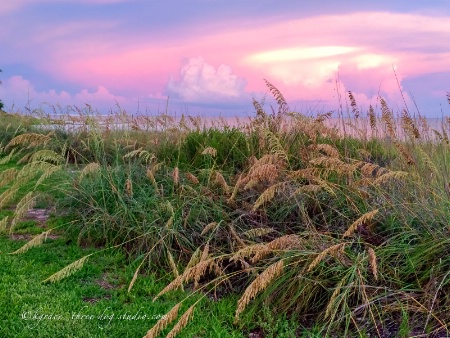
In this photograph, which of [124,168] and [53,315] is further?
[124,168]

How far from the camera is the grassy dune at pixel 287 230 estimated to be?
3.53 metres

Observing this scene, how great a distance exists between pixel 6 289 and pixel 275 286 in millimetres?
2362

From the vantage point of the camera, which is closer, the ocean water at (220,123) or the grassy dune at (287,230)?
the grassy dune at (287,230)

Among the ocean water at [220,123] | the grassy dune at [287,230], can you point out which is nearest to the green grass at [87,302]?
the grassy dune at [287,230]

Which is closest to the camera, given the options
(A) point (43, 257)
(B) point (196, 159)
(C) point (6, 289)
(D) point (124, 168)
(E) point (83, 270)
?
(C) point (6, 289)

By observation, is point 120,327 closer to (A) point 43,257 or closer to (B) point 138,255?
(B) point 138,255

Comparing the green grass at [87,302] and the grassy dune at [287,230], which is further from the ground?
the grassy dune at [287,230]

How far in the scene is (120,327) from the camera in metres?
3.68

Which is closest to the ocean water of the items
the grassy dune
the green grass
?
→ the grassy dune

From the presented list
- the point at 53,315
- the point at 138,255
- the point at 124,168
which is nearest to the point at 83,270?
the point at 138,255

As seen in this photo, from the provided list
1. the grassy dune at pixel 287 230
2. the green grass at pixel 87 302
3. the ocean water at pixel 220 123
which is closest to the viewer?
the grassy dune at pixel 287 230

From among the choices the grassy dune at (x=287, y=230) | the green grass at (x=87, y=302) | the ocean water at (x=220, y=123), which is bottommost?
the green grass at (x=87, y=302)

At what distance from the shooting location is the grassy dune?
353 cm

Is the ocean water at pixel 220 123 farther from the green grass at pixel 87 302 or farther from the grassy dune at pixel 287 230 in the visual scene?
the green grass at pixel 87 302
